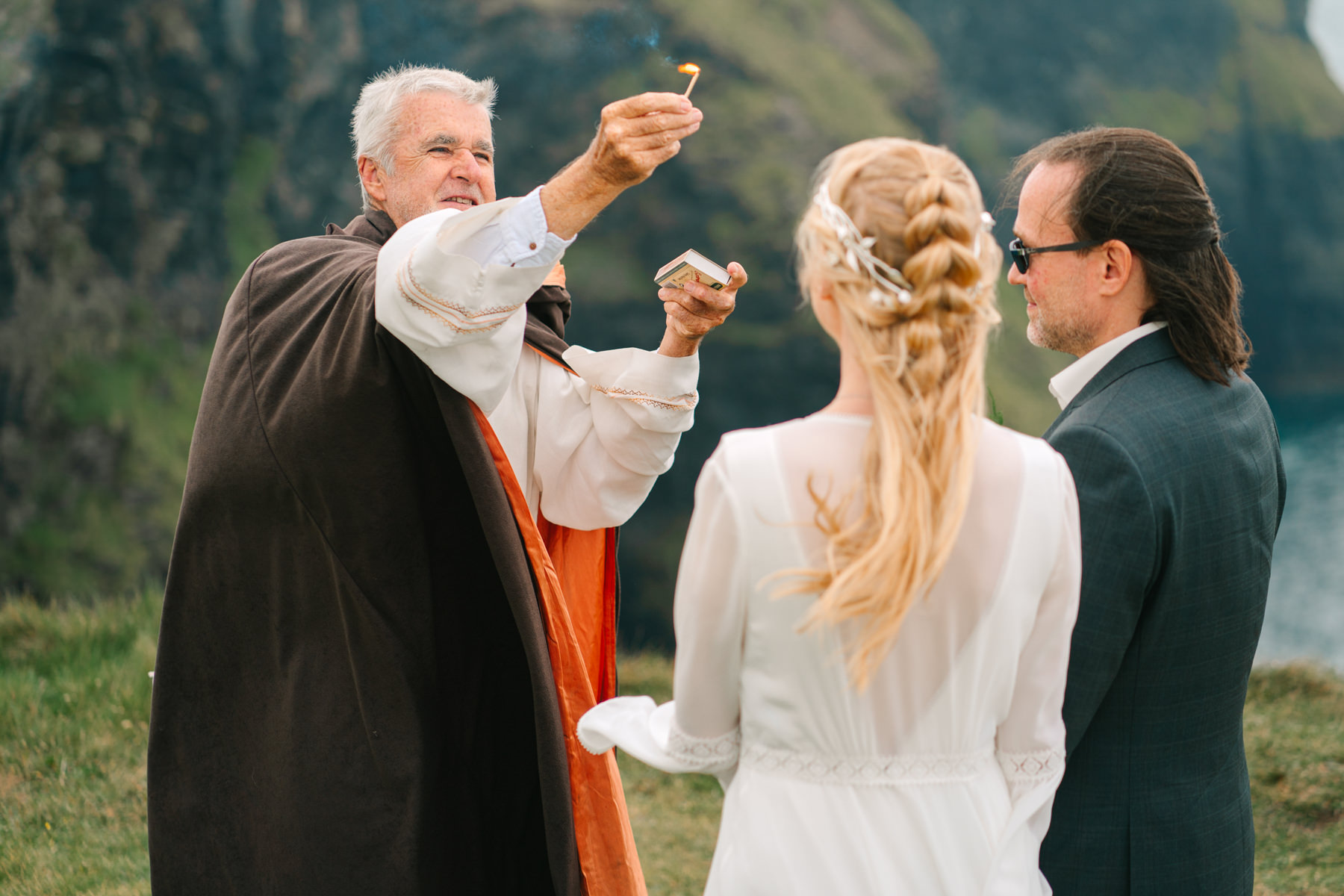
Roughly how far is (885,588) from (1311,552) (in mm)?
22749

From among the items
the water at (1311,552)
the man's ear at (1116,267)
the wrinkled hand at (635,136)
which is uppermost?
the wrinkled hand at (635,136)

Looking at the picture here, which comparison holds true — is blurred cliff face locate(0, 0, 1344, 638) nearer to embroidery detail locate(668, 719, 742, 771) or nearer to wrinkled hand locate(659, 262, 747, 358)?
wrinkled hand locate(659, 262, 747, 358)

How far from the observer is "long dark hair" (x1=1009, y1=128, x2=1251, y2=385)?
175 cm

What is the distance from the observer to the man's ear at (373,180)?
239 centimetres

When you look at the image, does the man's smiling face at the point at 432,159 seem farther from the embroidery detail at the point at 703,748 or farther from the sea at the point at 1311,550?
the sea at the point at 1311,550

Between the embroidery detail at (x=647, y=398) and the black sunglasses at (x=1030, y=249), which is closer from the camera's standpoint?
the black sunglasses at (x=1030, y=249)

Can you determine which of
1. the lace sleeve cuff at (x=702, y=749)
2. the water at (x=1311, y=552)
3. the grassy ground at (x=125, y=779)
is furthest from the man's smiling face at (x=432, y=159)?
the water at (x=1311, y=552)

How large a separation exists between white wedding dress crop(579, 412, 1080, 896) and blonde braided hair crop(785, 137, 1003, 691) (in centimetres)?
4

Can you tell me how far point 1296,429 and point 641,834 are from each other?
80.1 ft

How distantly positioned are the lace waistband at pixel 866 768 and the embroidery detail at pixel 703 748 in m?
0.06

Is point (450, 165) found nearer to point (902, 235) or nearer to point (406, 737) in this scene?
point (406, 737)

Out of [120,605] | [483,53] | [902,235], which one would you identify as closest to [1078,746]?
[902,235]

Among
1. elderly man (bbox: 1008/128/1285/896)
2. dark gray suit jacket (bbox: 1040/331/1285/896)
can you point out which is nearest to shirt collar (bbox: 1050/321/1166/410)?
elderly man (bbox: 1008/128/1285/896)

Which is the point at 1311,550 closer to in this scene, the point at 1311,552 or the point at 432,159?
the point at 1311,552
